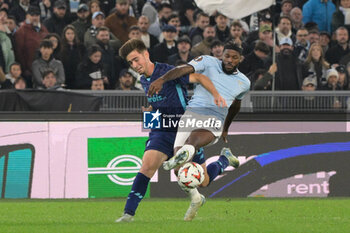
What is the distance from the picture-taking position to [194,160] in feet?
33.6

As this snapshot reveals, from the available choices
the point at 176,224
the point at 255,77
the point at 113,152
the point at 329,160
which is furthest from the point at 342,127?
the point at 176,224

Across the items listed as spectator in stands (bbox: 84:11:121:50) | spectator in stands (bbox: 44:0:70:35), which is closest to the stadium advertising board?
spectator in stands (bbox: 84:11:121:50)

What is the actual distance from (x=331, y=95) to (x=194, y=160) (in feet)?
18.9

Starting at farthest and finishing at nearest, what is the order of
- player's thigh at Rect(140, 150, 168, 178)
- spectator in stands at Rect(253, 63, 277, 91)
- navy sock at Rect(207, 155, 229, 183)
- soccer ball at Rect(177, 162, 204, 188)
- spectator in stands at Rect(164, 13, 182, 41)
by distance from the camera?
spectator in stands at Rect(164, 13, 182, 41)
spectator in stands at Rect(253, 63, 277, 91)
navy sock at Rect(207, 155, 229, 183)
player's thigh at Rect(140, 150, 168, 178)
soccer ball at Rect(177, 162, 204, 188)

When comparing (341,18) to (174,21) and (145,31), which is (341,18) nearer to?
(174,21)

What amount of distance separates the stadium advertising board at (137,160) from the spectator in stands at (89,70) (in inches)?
73.5

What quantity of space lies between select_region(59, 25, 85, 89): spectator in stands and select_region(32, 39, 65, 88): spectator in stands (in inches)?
9.6

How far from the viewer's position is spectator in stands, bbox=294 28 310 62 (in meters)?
18.0

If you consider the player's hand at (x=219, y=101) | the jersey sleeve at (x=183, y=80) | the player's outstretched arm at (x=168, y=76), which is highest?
the player's outstretched arm at (x=168, y=76)

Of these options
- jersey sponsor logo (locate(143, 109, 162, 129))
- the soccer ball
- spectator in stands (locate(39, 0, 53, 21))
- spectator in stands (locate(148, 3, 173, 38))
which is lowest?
spectator in stands (locate(148, 3, 173, 38))

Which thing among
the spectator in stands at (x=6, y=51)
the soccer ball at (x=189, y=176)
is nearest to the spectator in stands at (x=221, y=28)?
the spectator in stands at (x=6, y=51)

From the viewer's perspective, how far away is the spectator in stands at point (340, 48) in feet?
59.8

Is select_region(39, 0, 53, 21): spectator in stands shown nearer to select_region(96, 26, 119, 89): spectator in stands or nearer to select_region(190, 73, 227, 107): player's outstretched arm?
select_region(96, 26, 119, 89): spectator in stands

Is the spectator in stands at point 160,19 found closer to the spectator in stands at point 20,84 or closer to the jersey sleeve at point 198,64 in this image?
the spectator in stands at point 20,84
